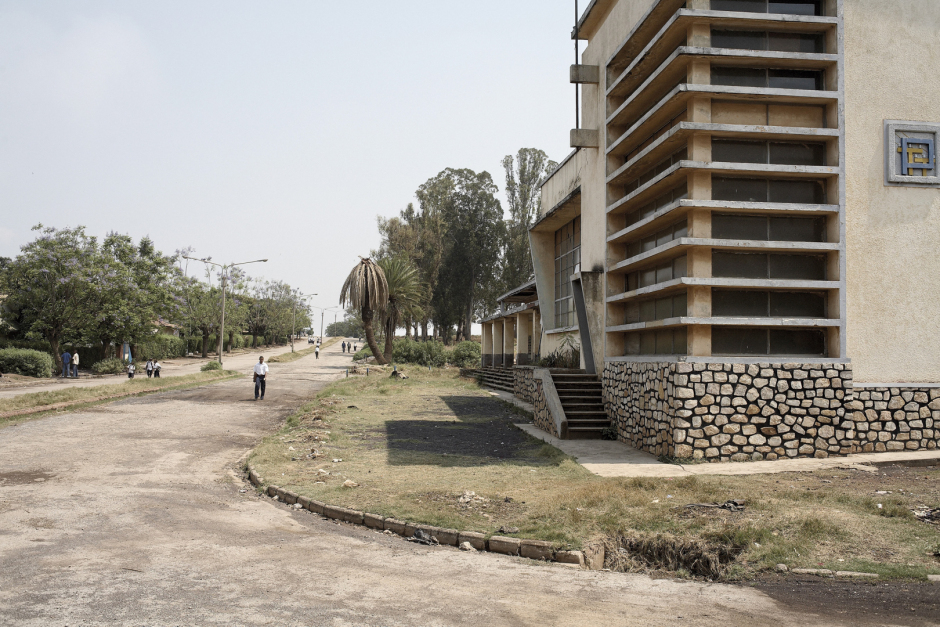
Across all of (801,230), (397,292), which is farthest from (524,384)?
(397,292)

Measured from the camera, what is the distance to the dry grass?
22.1 ft

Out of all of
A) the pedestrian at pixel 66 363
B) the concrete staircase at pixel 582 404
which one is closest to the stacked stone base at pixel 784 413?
the concrete staircase at pixel 582 404

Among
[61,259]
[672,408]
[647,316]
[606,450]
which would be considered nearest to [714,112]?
[647,316]

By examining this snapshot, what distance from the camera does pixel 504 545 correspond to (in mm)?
7113

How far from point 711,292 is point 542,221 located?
10.5 m

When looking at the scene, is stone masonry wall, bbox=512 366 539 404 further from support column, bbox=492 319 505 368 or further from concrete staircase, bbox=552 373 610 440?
support column, bbox=492 319 505 368

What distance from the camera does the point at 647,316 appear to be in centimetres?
1518

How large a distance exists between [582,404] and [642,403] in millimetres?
2597

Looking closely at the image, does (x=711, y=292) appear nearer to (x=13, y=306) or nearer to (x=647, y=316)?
(x=647, y=316)

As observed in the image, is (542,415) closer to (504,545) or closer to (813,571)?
(504,545)

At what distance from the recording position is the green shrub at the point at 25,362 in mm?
33062

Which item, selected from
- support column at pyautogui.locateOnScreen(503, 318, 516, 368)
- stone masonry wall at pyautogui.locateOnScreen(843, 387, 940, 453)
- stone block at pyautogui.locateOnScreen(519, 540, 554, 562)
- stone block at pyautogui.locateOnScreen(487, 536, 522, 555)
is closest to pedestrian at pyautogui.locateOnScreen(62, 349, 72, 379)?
support column at pyautogui.locateOnScreen(503, 318, 516, 368)

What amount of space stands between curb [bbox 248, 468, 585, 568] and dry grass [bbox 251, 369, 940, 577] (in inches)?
6.8

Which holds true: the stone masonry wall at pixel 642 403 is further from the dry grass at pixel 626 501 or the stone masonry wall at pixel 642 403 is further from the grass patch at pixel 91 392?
the grass patch at pixel 91 392
